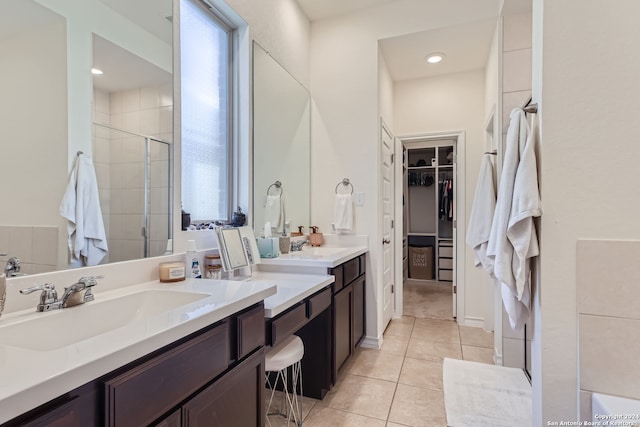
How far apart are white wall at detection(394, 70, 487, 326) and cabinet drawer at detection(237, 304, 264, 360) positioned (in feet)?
9.25

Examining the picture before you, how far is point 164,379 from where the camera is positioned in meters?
0.82

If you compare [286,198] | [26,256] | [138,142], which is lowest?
[26,256]

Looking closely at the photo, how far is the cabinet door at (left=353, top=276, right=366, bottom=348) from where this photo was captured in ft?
8.18

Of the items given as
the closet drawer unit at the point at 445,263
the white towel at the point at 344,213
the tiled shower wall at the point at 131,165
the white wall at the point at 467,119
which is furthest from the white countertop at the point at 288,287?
the closet drawer unit at the point at 445,263

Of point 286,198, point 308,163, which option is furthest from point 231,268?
point 308,163

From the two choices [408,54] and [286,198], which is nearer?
[286,198]

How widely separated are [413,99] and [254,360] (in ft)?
10.9

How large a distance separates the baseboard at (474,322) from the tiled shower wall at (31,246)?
3.51 m

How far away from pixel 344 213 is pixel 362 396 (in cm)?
140

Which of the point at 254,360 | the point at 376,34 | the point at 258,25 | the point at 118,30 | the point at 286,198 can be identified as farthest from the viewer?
the point at 376,34

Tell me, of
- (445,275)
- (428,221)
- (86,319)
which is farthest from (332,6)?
(445,275)

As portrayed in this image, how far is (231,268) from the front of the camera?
1.65m

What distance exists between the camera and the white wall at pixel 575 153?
3.72 ft

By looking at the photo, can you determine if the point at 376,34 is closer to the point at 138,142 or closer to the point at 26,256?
the point at 138,142
